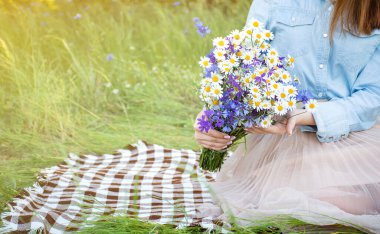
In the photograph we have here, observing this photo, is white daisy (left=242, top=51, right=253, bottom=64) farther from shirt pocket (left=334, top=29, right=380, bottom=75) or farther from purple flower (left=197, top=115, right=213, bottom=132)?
shirt pocket (left=334, top=29, right=380, bottom=75)

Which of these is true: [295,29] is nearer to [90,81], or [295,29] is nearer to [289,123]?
[289,123]

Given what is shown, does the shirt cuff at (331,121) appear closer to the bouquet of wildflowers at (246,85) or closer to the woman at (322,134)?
the woman at (322,134)

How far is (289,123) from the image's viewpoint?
1782 mm

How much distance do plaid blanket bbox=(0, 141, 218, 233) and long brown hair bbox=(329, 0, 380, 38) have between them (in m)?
0.89

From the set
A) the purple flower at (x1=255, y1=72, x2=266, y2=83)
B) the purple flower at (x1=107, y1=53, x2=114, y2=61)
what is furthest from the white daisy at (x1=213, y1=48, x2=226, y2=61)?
the purple flower at (x1=107, y1=53, x2=114, y2=61)

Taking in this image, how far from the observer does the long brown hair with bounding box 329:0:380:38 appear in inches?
75.1

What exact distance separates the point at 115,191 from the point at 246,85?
1.03m

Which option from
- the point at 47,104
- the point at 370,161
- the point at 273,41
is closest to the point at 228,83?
the point at 273,41

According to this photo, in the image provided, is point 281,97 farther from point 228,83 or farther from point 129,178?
point 129,178

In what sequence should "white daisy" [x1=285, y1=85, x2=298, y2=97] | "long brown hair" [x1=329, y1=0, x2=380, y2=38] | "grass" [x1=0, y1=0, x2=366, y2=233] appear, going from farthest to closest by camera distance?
"grass" [x1=0, y1=0, x2=366, y2=233]
"long brown hair" [x1=329, y1=0, x2=380, y2=38]
"white daisy" [x1=285, y1=85, x2=298, y2=97]

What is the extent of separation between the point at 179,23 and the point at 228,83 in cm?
310

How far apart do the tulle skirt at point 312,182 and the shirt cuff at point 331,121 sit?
0.03 metres

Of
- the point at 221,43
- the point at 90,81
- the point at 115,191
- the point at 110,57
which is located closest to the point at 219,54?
the point at 221,43

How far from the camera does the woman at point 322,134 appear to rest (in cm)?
179
